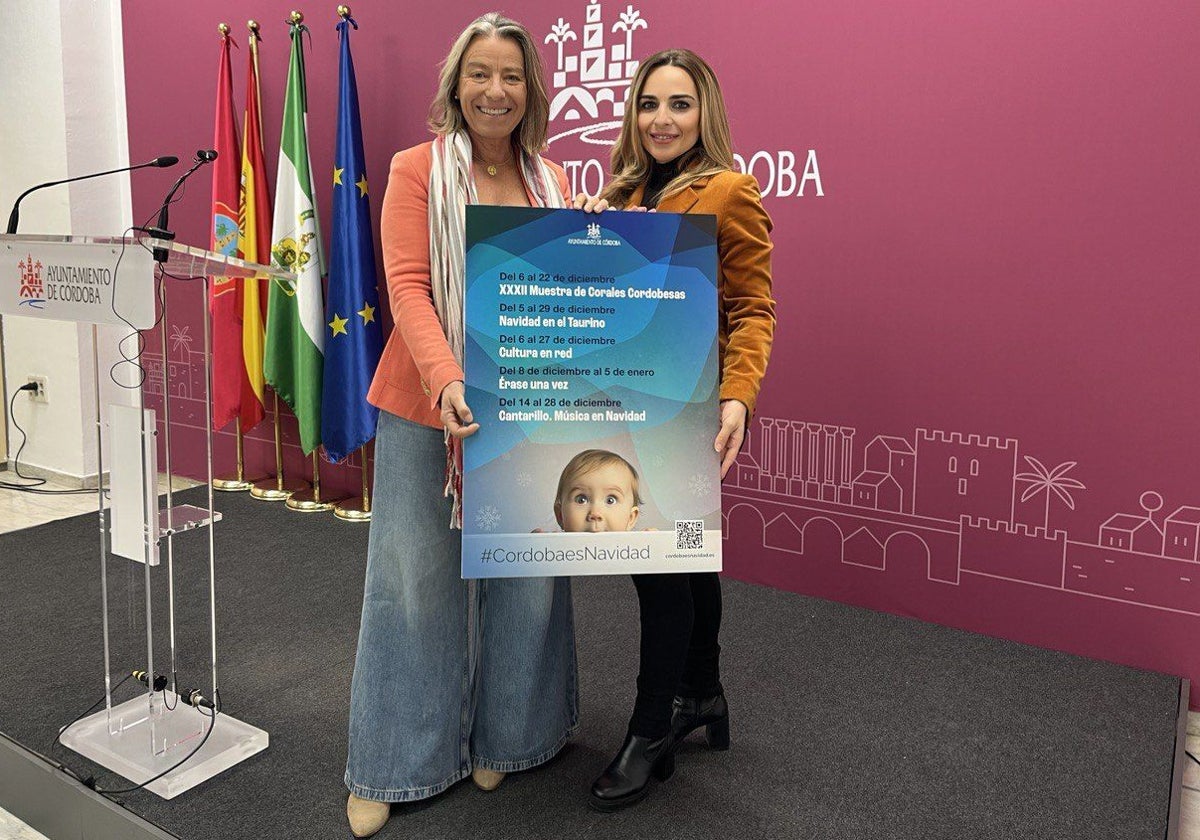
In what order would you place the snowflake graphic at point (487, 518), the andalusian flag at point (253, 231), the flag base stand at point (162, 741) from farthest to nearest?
the andalusian flag at point (253, 231) < the flag base stand at point (162, 741) < the snowflake graphic at point (487, 518)

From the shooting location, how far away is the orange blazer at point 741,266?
64.3 inches

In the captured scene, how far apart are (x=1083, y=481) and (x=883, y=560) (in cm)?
61

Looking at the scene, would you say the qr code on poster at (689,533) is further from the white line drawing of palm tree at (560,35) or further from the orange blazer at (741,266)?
the white line drawing of palm tree at (560,35)

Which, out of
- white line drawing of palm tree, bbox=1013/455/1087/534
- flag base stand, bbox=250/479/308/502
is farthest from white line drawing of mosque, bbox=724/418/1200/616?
flag base stand, bbox=250/479/308/502

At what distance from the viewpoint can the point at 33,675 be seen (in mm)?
2336

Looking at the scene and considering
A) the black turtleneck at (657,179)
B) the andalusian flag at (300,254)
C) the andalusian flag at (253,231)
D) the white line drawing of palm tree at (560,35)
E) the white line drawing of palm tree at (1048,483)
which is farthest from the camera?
the andalusian flag at (253,231)

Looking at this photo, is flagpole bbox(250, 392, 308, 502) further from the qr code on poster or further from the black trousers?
the qr code on poster

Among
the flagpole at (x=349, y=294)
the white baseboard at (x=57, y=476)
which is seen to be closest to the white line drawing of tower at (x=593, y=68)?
the flagpole at (x=349, y=294)

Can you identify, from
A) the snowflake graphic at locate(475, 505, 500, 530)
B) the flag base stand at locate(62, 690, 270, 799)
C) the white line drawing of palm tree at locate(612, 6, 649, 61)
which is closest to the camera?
the snowflake graphic at locate(475, 505, 500, 530)

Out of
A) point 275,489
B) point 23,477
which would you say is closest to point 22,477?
point 23,477

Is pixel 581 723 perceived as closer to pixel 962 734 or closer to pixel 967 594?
pixel 962 734

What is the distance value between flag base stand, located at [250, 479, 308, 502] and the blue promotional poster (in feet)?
9.06

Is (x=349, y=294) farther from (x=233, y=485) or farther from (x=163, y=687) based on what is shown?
(x=163, y=687)

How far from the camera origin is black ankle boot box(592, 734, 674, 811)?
5.72 feet
